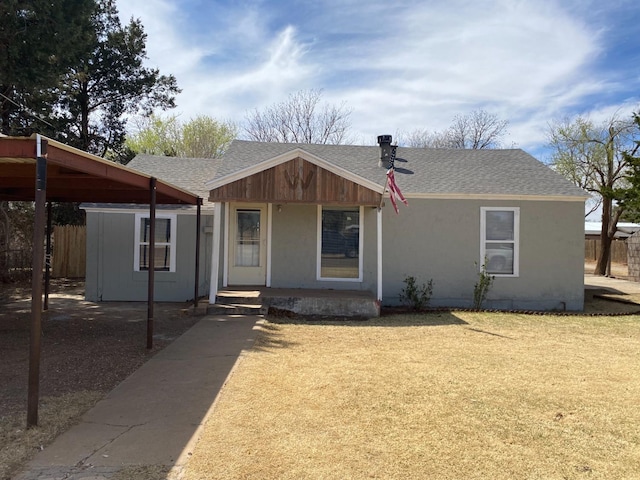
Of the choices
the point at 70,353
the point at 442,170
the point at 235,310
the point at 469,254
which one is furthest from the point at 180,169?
the point at 469,254

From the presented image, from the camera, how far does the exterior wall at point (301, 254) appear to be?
1175cm

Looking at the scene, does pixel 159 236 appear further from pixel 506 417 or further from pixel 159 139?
pixel 159 139

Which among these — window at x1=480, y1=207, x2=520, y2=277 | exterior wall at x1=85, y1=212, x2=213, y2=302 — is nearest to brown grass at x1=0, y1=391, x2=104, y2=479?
exterior wall at x1=85, y1=212, x2=213, y2=302

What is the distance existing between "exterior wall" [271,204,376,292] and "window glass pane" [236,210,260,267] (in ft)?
1.41

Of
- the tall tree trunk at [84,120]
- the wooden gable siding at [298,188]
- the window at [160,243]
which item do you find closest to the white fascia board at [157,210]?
the window at [160,243]

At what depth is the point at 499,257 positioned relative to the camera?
11945 mm

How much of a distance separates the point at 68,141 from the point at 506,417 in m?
21.2

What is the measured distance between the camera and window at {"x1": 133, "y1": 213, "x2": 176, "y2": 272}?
39.4 ft

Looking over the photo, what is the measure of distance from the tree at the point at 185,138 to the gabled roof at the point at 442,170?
15.4m

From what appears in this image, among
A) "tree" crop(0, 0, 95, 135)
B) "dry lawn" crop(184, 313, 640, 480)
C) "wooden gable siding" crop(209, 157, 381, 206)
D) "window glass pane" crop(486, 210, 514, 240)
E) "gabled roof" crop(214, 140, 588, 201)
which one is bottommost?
"dry lawn" crop(184, 313, 640, 480)

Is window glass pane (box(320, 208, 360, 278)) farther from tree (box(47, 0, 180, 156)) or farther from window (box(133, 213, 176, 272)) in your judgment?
tree (box(47, 0, 180, 156))

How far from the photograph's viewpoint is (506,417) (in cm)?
443

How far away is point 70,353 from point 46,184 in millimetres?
2472

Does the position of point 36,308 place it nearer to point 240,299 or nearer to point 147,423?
point 147,423
